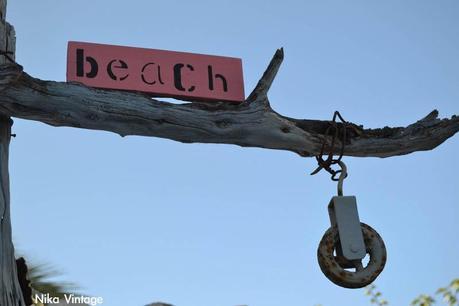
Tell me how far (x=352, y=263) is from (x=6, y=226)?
1.29 m

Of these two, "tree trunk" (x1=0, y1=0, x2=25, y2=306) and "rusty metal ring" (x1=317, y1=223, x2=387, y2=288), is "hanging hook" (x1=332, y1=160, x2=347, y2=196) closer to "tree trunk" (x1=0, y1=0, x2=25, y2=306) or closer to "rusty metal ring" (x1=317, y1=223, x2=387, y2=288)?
"rusty metal ring" (x1=317, y1=223, x2=387, y2=288)

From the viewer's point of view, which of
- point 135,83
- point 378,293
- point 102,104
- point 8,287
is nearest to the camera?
point 8,287

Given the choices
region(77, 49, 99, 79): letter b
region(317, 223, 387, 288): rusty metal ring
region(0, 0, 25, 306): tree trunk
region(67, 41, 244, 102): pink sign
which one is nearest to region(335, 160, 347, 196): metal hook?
region(317, 223, 387, 288): rusty metal ring

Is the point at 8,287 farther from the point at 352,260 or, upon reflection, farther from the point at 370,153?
the point at 370,153

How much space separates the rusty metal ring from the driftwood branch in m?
0.40

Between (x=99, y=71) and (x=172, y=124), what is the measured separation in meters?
0.38

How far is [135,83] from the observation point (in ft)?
10.7

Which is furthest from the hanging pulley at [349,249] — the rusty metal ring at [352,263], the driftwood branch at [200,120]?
the driftwood branch at [200,120]

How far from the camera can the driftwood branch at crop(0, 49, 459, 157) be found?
2986 millimetres

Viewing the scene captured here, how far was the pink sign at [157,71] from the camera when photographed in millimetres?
3227

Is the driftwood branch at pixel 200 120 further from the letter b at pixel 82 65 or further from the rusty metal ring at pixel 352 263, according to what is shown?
the rusty metal ring at pixel 352 263

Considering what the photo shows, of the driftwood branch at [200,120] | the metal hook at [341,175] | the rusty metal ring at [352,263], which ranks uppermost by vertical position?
the driftwood branch at [200,120]

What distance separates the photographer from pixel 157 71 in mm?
3316

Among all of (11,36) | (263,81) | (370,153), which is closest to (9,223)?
(11,36)
